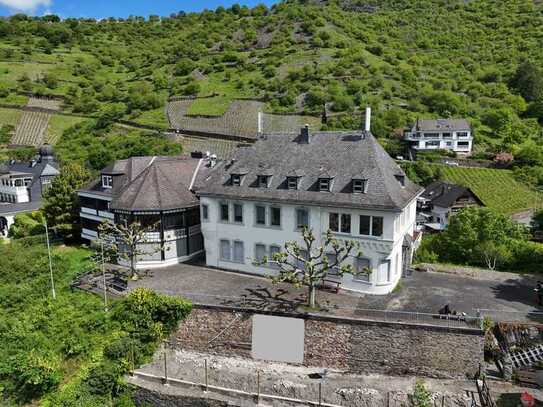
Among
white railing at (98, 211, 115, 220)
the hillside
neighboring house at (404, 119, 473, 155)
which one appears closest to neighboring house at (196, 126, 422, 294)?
white railing at (98, 211, 115, 220)

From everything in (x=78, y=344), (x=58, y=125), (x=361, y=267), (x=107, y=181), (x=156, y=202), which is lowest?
(x=78, y=344)

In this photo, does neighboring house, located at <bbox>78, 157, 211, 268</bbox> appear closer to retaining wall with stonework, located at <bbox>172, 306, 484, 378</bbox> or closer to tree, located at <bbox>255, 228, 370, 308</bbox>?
tree, located at <bbox>255, 228, 370, 308</bbox>

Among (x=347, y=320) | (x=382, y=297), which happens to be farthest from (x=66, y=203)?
(x=382, y=297)

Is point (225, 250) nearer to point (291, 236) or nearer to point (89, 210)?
point (291, 236)

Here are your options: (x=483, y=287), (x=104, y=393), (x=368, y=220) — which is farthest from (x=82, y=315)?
(x=483, y=287)

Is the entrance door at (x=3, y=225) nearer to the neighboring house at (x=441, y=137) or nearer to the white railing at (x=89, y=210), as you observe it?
the white railing at (x=89, y=210)

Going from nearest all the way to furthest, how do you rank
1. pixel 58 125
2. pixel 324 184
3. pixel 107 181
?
pixel 324 184 → pixel 107 181 → pixel 58 125

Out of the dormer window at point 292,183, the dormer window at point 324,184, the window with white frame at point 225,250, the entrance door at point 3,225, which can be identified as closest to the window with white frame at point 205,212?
the window with white frame at point 225,250
